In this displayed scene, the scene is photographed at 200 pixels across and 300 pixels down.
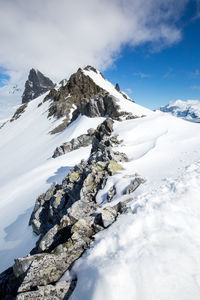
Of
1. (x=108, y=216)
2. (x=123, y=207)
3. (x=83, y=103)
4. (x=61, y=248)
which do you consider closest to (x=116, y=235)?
(x=108, y=216)

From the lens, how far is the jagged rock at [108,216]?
17.4ft

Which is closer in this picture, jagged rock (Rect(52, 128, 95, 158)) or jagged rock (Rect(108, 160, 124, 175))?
jagged rock (Rect(108, 160, 124, 175))

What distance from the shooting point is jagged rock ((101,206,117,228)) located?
531 centimetres

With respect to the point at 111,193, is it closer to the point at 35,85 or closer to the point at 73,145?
the point at 73,145

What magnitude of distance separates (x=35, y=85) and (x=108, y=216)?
600 feet

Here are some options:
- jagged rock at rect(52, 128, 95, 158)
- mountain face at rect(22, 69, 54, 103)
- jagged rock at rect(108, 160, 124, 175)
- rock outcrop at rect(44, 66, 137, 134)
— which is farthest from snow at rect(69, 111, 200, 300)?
mountain face at rect(22, 69, 54, 103)

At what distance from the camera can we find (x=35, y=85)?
15612cm

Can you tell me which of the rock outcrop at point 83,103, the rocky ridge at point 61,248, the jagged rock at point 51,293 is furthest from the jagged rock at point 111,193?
the rock outcrop at point 83,103

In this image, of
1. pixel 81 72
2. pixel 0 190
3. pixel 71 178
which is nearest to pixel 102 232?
pixel 71 178

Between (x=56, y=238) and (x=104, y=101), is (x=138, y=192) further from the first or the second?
(x=104, y=101)

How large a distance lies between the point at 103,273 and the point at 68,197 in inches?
312

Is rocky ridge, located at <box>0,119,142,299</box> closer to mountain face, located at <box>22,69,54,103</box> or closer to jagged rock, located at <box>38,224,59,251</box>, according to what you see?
jagged rock, located at <box>38,224,59,251</box>

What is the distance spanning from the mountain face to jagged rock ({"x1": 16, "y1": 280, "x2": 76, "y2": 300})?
167896 mm

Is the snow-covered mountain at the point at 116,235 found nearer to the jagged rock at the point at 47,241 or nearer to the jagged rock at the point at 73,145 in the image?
the jagged rock at the point at 47,241
